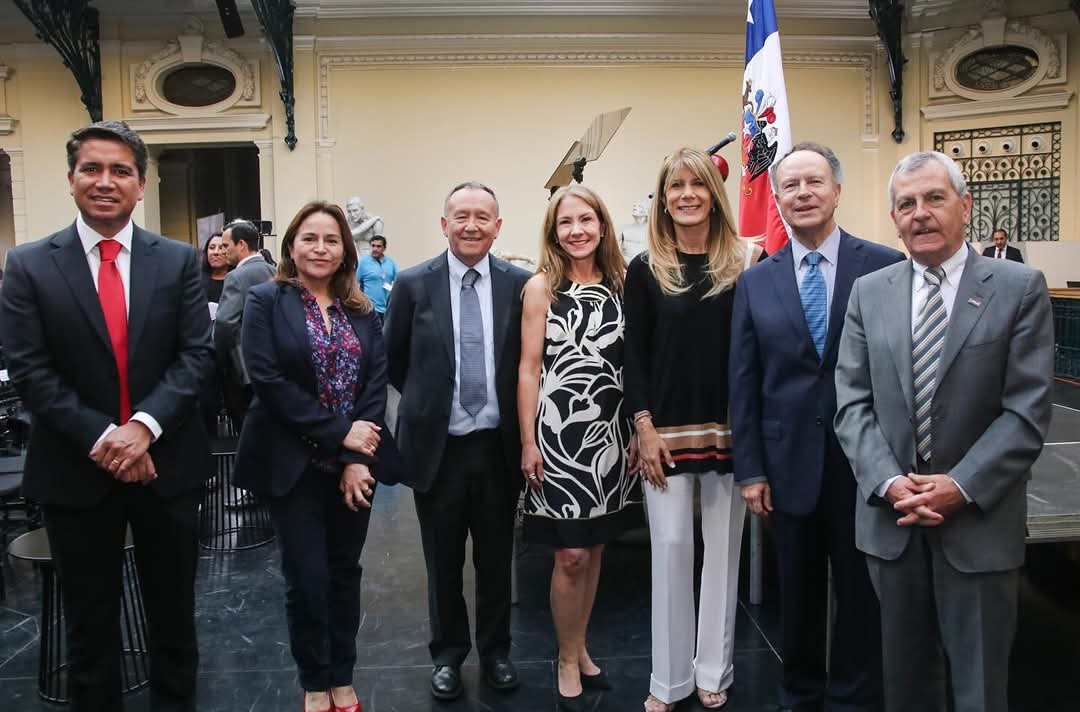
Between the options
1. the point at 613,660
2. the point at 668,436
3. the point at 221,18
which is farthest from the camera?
the point at 221,18

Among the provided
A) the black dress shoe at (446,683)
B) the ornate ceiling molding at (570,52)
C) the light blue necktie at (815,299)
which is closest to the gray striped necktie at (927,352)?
the light blue necktie at (815,299)

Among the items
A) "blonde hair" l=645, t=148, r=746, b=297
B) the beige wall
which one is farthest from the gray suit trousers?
the beige wall

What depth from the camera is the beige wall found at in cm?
977

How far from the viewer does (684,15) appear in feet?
32.6

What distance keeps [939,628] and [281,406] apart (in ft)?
5.52

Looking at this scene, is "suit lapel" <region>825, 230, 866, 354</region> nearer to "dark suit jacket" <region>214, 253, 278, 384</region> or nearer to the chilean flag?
the chilean flag

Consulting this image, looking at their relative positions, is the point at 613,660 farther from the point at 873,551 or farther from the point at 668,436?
the point at 873,551

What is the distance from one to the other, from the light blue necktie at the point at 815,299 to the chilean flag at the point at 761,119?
5.45 feet

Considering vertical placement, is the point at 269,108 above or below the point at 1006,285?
above

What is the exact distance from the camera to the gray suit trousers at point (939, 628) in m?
1.71

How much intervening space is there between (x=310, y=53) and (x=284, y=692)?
879 cm

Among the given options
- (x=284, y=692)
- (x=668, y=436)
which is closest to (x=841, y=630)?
(x=668, y=436)

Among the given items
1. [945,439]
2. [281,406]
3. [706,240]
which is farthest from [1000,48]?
[281,406]

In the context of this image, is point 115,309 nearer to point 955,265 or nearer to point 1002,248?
point 955,265
